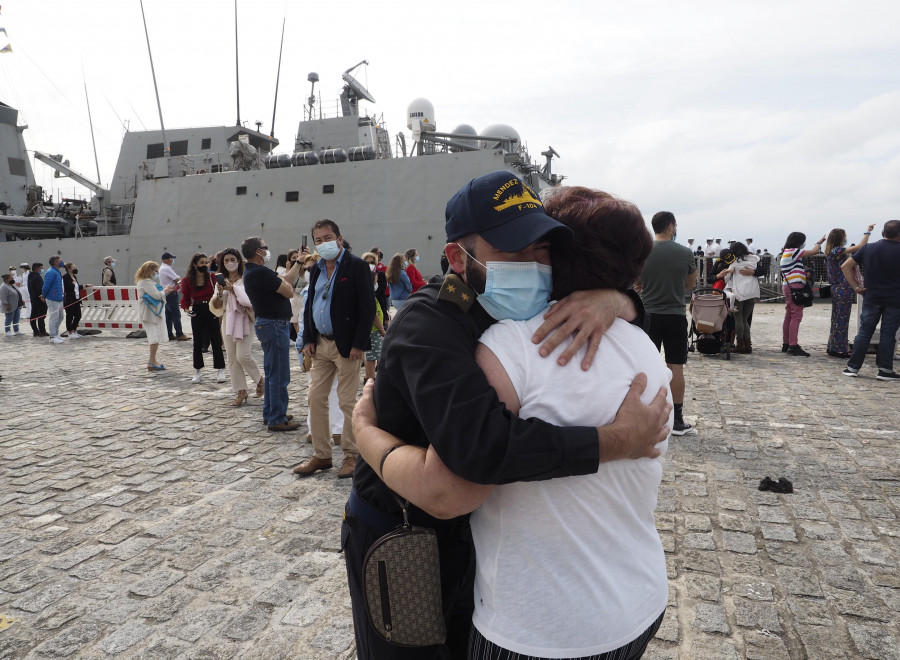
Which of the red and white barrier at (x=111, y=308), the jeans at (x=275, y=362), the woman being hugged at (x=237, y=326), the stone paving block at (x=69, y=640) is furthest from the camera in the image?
the red and white barrier at (x=111, y=308)

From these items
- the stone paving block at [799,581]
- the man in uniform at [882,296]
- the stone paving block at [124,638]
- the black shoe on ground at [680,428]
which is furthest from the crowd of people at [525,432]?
the man in uniform at [882,296]

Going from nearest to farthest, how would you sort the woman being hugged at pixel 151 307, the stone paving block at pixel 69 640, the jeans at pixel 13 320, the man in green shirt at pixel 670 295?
the stone paving block at pixel 69 640 → the man in green shirt at pixel 670 295 → the woman being hugged at pixel 151 307 → the jeans at pixel 13 320

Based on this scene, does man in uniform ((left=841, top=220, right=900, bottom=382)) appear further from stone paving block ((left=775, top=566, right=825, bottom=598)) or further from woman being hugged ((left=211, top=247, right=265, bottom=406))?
woman being hugged ((left=211, top=247, right=265, bottom=406))

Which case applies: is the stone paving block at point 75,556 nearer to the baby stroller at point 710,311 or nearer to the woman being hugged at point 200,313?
the woman being hugged at point 200,313

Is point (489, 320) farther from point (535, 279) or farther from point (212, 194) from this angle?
point (212, 194)

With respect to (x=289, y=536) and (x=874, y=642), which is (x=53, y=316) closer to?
(x=289, y=536)

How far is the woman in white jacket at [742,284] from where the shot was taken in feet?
32.4

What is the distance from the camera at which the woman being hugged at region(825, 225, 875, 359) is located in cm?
943

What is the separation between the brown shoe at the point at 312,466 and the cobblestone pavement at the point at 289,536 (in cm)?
10

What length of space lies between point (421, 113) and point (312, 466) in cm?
2090

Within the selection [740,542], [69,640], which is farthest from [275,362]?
[740,542]

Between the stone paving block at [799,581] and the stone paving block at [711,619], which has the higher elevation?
the stone paving block at [799,581]

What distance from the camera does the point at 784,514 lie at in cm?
383

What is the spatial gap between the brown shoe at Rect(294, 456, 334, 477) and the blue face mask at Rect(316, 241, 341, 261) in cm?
177
